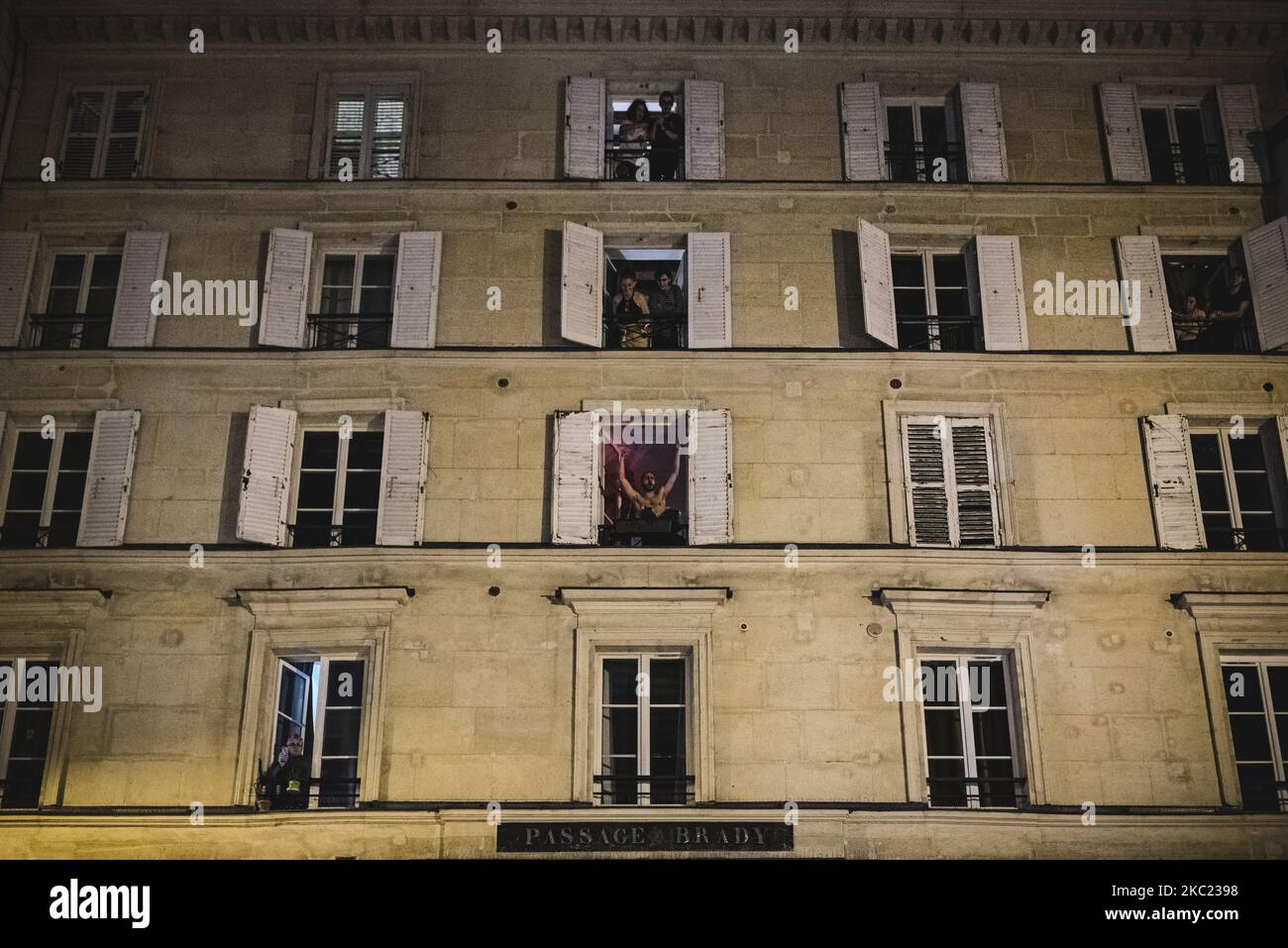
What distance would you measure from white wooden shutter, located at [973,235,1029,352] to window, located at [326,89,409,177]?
8.00 m

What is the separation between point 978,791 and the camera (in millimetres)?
13352

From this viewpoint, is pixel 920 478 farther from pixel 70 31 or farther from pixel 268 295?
pixel 70 31

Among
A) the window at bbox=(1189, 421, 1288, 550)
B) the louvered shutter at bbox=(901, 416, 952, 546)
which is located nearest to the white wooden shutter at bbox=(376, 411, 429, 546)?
the louvered shutter at bbox=(901, 416, 952, 546)

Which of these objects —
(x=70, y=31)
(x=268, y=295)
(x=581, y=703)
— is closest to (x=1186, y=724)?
(x=581, y=703)

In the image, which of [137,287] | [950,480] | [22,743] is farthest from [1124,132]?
[22,743]

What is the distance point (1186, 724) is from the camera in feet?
44.3

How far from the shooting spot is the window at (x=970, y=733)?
13359 mm

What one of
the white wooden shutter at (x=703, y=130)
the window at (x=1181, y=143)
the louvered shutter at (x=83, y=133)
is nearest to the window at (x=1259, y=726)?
the window at (x=1181, y=143)

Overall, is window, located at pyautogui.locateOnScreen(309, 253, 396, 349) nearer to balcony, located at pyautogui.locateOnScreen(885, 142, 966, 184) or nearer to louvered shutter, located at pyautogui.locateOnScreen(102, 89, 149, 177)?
louvered shutter, located at pyautogui.locateOnScreen(102, 89, 149, 177)

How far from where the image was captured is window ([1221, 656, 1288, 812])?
1348 cm

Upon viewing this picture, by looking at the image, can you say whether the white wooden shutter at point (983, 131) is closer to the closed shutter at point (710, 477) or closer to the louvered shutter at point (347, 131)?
Answer: the closed shutter at point (710, 477)
